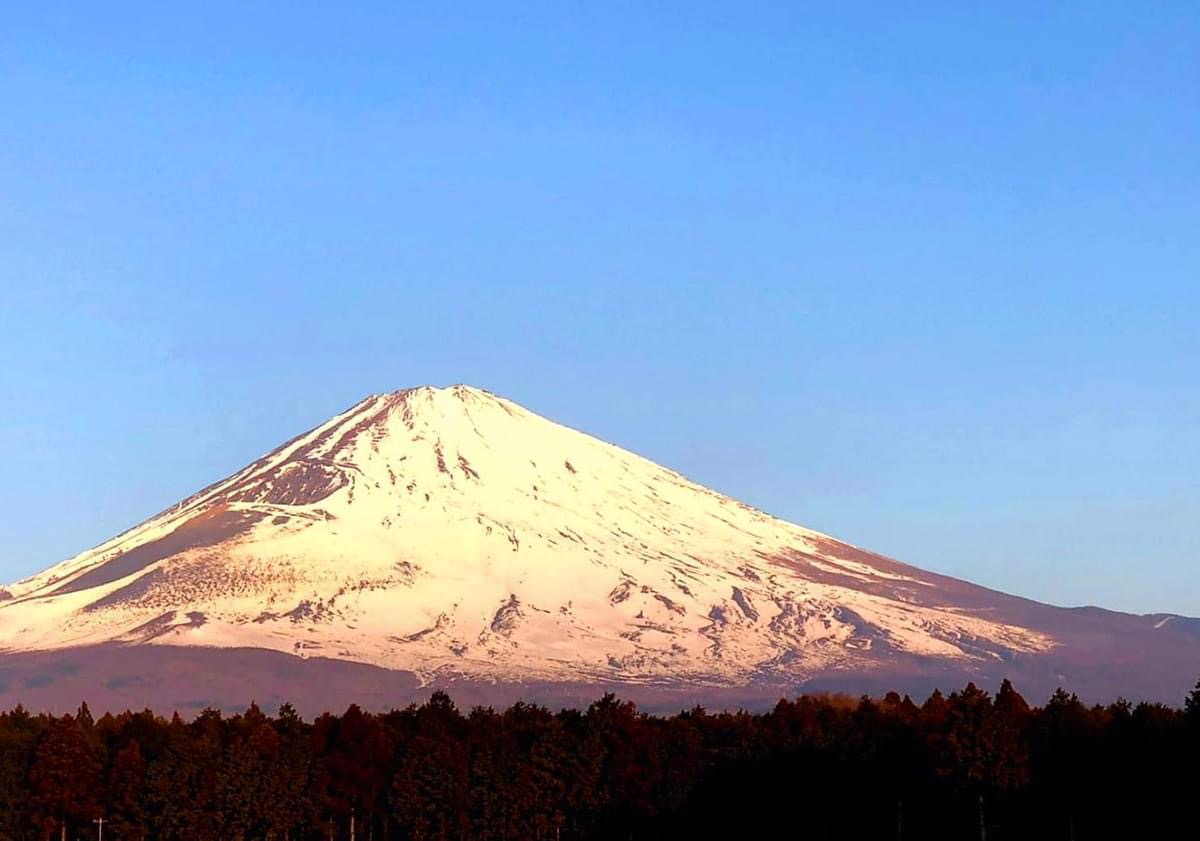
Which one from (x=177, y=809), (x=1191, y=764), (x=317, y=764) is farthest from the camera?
(x=317, y=764)

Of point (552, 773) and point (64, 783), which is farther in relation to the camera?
point (552, 773)

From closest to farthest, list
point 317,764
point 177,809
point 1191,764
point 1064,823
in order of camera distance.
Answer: point 1191,764
point 1064,823
point 177,809
point 317,764

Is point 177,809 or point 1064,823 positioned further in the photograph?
point 177,809

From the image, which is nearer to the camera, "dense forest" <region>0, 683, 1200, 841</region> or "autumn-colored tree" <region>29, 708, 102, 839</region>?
"dense forest" <region>0, 683, 1200, 841</region>

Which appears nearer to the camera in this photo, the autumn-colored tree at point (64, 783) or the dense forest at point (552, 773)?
the dense forest at point (552, 773)

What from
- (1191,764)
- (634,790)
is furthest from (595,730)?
(1191,764)

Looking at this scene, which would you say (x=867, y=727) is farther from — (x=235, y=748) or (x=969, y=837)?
(x=235, y=748)

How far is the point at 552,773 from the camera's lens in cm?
10156

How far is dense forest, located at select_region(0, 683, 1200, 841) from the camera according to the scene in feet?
293

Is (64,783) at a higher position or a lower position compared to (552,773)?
lower

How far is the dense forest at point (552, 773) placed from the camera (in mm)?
89312

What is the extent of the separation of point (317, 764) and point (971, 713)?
3367 centimetres

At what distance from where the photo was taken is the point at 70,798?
318ft

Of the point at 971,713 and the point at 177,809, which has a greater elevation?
the point at 971,713
